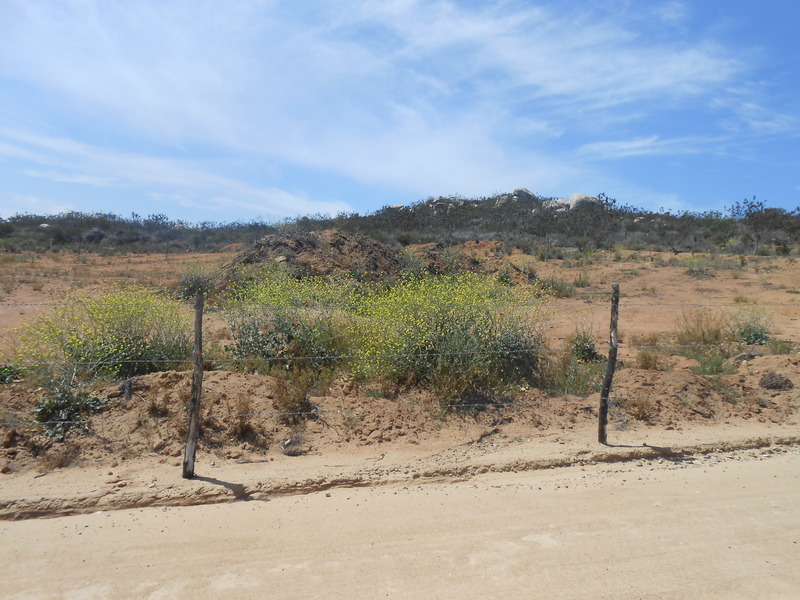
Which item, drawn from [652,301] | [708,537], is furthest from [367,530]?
[652,301]

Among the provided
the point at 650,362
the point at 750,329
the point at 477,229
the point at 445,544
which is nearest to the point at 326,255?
the point at 650,362

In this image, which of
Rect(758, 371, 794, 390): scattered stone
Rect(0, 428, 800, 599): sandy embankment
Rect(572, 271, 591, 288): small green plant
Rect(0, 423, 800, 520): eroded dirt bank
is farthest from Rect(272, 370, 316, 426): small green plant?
Rect(572, 271, 591, 288): small green plant

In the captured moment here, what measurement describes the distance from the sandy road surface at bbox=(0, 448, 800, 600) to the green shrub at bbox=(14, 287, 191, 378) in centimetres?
284

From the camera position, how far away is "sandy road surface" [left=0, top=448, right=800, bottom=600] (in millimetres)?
3953

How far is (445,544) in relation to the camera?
4.52 m

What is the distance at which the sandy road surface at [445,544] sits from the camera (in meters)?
3.95

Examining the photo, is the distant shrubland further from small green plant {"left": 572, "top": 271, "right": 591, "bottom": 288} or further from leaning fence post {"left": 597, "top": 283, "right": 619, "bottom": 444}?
leaning fence post {"left": 597, "top": 283, "right": 619, "bottom": 444}

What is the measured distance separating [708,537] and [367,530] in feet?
A: 9.18

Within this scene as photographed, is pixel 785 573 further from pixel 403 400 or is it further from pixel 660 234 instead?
pixel 660 234

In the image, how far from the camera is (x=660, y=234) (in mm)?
40938

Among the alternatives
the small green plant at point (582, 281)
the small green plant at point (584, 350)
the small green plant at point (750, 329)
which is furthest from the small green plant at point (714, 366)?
the small green plant at point (582, 281)

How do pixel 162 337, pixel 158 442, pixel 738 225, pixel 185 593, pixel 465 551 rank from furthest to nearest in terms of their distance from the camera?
pixel 738 225
pixel 162 337
pixel 158 442
pixel 465 551
pixel 185 593

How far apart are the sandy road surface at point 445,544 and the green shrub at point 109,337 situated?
2.84 m

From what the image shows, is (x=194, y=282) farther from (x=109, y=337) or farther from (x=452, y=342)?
(x=452, y=342)
